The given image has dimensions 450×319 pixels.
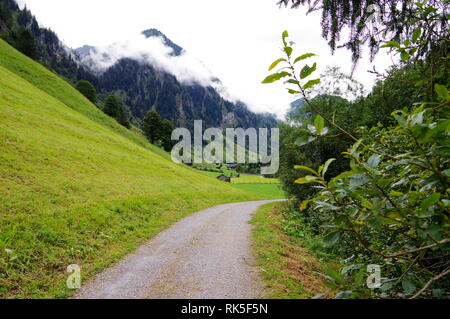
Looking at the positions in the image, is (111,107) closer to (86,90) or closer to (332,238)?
(86,90)

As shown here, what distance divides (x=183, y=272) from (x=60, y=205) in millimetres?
7780

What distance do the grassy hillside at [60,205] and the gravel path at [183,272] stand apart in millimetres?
691

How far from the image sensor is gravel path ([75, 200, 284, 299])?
5672 millimetres

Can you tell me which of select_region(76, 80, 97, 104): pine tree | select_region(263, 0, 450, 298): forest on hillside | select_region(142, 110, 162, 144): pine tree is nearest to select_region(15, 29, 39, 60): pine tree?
select_region(76, 80, 97, 104): pine tree

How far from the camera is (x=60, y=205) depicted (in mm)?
11242

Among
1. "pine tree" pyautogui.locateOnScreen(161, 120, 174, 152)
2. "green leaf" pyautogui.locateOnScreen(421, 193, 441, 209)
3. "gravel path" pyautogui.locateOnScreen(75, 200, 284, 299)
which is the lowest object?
"gravel path" pyautogui.locateOnScreen(75, 200, 284, 299)

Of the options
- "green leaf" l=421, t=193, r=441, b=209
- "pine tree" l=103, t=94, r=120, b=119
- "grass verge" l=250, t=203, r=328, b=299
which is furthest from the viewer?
"pine tree" l=103, t=94, r=120, b=119

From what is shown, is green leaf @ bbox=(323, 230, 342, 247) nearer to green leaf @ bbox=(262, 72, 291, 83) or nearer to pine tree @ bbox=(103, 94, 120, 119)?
green leaf @ bbox=(262, 72, 291, 83)

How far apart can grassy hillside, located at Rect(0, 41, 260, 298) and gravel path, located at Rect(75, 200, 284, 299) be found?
0.69 metres

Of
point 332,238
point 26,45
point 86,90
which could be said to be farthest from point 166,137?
point 332,238

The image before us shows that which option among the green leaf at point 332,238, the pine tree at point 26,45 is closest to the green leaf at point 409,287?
the green leaf at point 332,238

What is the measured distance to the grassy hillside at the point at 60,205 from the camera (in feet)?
22.2

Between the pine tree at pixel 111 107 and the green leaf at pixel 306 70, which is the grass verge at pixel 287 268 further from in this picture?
the pine tree at pixel 111 107

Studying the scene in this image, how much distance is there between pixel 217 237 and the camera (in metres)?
11.0
